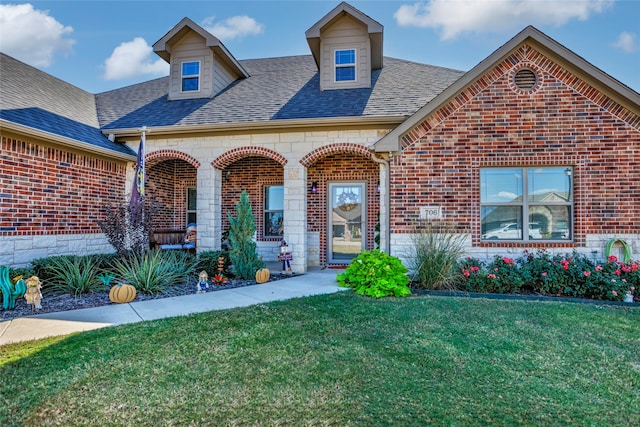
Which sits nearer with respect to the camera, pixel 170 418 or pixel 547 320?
pixel 170 418

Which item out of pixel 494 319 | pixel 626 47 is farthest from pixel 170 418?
pixel 626 47

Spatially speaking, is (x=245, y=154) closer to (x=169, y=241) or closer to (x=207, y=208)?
(x=207, y=208)

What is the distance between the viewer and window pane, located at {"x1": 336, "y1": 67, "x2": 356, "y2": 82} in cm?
976

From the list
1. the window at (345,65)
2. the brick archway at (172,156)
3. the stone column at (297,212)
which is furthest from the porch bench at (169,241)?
the window at (345,65)

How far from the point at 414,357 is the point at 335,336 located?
3.08 feet

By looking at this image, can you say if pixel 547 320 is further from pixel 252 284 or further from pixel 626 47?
pixel 626 47

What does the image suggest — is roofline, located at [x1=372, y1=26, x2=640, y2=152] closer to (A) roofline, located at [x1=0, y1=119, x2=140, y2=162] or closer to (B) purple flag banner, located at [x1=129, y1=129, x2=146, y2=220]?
(B) purple flag banner, located at [x1=129, y1=129, x2=146, y2=220]

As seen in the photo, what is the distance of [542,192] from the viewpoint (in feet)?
23.6

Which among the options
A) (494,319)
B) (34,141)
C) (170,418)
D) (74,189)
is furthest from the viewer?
(74,189)

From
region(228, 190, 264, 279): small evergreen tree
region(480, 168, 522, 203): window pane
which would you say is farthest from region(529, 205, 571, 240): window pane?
Result: region(228, 190, 264, 279): small evergreen tree

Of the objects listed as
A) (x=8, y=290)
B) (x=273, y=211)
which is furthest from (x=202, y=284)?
(x=273, y=211)

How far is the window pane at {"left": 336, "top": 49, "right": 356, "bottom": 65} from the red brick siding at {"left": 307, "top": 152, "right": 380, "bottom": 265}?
8.64 ft

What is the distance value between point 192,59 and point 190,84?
28.5 inches

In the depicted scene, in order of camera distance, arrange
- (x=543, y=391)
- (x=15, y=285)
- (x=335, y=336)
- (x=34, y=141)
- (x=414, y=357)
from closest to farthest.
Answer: (x=543, y=391) < (x=414, y=357) < (x=335, y=336) < (x=15, y=285) < (x=34, y=141)
